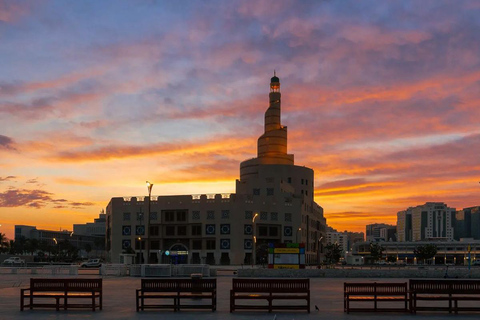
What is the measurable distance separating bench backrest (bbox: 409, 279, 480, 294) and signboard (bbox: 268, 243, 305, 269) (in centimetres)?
4488

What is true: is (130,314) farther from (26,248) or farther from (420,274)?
(26,248)

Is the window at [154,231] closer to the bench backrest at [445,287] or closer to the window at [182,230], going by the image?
the window at [182,230]

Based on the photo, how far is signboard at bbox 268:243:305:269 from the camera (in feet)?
209

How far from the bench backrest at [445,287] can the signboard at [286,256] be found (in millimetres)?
44880

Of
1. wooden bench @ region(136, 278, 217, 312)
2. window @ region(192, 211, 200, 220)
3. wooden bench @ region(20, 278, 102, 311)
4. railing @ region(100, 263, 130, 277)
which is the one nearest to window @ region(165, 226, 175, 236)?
window @ region(192, 211, 200, 220)

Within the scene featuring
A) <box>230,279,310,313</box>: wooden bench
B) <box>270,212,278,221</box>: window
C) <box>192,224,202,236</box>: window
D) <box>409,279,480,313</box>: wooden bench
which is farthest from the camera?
<box>270,212,278,221</box>: window

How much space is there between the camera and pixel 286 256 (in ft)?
211

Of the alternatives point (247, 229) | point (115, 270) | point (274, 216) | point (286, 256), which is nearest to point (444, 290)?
point (115, 270)

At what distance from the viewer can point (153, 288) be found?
62.5 feet

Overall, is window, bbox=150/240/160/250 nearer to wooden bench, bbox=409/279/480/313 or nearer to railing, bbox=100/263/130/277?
railing, bbox=100/263/130/277

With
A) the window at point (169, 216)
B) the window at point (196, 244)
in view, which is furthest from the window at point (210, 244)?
the window at point (169, 216)

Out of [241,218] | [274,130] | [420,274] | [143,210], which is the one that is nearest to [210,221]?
[241,218]

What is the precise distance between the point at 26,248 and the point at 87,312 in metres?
195

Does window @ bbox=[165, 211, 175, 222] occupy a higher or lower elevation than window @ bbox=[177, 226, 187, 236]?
higher
